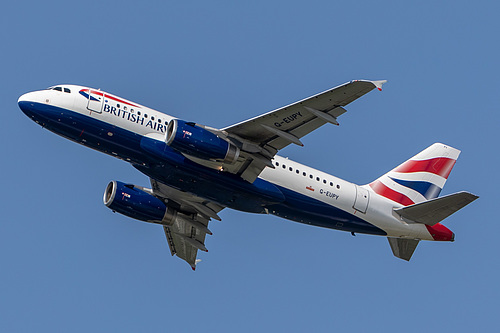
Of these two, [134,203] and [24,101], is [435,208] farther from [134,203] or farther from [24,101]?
[24,101]

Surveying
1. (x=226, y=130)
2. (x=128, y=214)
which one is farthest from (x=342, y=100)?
(x=128, y=214)

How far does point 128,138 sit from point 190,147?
376 cm

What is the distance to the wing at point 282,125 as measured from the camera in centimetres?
3729

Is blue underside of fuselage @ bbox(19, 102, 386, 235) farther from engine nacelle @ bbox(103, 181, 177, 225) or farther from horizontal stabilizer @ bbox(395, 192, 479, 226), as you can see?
engine nacelle @ bbox(103, 181, 177, 225)

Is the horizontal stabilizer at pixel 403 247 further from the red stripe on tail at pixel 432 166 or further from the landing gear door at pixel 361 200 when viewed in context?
the red stripe on tail at pixel 432 166

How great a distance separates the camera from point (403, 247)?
48.3 meters

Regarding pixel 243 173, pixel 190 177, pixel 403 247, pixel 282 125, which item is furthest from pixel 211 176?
pixel 403 247

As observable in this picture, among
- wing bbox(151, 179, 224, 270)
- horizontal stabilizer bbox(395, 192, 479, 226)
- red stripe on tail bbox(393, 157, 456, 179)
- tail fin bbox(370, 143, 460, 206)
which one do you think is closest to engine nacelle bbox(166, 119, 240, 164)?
wing bbox(151, 179, 224, 270)

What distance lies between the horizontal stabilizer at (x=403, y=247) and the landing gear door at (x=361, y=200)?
4093mm

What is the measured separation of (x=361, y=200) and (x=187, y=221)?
11.4m

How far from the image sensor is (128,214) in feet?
155

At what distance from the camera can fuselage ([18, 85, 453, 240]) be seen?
4091cm

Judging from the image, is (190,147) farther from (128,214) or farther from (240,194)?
(128,214)

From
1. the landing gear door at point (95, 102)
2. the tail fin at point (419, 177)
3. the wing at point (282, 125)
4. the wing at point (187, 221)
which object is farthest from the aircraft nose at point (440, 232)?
the landing gear door at point (95, 102)
